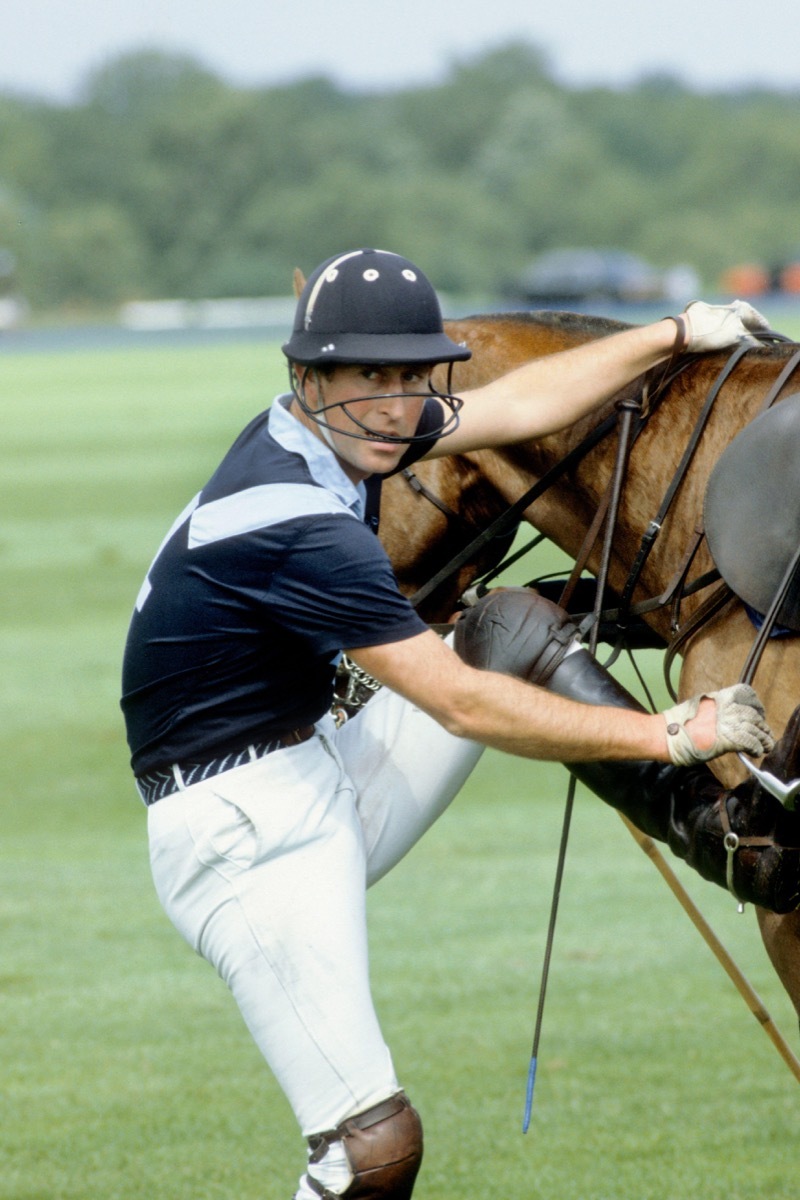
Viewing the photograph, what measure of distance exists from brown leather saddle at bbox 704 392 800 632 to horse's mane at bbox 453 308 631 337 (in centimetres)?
66

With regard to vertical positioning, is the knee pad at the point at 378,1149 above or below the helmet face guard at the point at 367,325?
below

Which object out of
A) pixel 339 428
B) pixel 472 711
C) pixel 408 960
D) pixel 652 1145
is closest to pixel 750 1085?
pixel 652 1145

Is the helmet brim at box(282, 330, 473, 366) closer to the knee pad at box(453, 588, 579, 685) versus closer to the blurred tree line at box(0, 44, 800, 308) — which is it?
the knee pad at box(453, 588, 579, 685)

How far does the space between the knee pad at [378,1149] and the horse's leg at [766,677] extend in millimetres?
809

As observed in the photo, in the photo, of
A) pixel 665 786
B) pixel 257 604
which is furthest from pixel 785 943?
pixel 257 604

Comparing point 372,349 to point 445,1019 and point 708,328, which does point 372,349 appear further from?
point 445,1019

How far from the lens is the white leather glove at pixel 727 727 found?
3.06 metres

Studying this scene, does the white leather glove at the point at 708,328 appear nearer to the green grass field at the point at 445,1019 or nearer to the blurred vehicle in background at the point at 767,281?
the green grass field at the point at 445,1019

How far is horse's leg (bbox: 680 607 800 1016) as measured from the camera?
330cm

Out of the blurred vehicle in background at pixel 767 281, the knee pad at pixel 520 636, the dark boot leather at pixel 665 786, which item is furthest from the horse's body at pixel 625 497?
the blurred vehicle in background at pixel 767 281

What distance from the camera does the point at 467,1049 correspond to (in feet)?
17.6

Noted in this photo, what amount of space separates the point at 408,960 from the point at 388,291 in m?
3.44

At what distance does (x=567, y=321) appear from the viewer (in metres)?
3.97

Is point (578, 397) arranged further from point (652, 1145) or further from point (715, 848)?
point (652, 1145)
